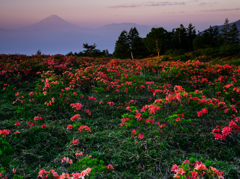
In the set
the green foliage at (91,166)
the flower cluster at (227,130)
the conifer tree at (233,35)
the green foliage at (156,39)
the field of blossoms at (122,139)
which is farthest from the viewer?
the conifer tree at (233,35)

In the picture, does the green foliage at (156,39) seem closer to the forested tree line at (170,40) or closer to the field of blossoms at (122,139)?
the forested tree line at (170,40)

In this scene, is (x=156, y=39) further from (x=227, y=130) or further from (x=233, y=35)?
Result: (x=227, y=130)

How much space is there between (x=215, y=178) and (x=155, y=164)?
1184 millimetres

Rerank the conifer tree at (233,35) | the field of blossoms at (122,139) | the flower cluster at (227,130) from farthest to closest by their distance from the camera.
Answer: the conifer tree at (233,35) < the flower cluster at (227,130) < the field of blossoms at (122,139)

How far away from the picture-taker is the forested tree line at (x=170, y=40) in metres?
38.2

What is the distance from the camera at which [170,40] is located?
142 ft

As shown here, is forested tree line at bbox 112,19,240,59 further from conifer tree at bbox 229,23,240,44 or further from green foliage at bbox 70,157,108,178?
green foliage at bbox 70,157,108,178

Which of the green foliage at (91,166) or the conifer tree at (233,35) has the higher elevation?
the conifer tree at (233,35)

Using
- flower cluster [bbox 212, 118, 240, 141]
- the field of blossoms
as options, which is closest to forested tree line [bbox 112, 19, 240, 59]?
the field of blossoms

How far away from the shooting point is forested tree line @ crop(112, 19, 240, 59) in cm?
3816

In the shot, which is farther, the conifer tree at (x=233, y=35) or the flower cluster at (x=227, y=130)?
the conifer tree at (x=233, y=35)

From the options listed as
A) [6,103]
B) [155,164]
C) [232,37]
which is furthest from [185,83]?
[232,37]

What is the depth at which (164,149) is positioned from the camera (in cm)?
321

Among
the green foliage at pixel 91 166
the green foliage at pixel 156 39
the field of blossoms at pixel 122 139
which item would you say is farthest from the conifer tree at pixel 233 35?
the green foliage at pixel 91 166
